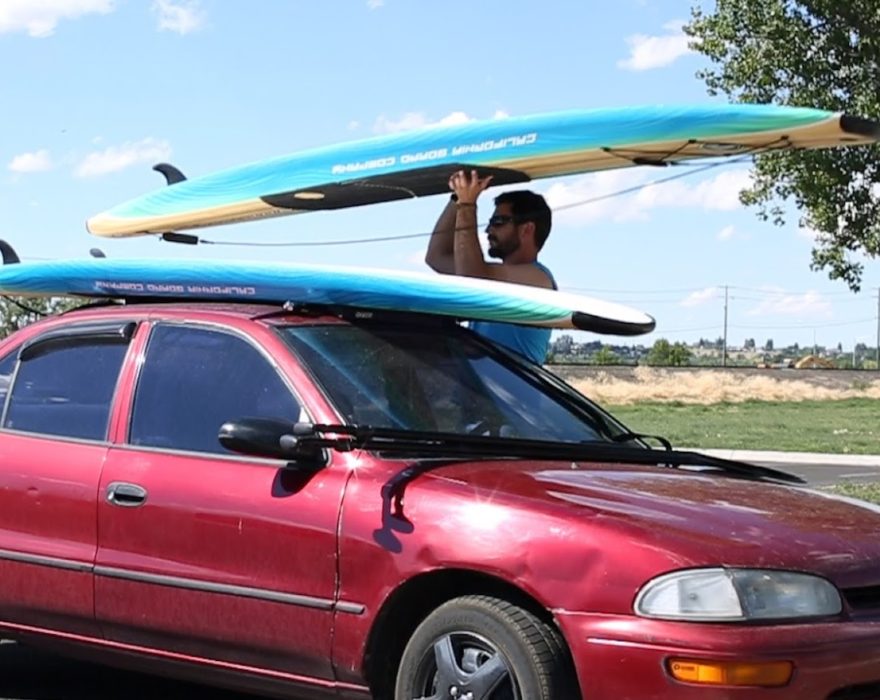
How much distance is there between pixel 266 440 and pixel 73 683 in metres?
2.19

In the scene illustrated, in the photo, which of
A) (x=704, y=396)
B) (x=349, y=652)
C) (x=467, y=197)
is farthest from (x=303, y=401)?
(x=704, y=396)

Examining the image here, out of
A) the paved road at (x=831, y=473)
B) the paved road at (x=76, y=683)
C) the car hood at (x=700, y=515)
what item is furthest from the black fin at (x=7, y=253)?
the paved road at (x=831, y=473)

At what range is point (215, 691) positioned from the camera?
6.03 metres

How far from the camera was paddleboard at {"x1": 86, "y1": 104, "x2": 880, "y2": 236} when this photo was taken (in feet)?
23.9

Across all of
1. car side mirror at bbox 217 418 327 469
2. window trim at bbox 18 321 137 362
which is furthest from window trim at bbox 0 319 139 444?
car side mirror at bbox 217 418 327 469

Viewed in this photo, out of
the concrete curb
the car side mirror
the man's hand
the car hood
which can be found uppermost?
the man's hand

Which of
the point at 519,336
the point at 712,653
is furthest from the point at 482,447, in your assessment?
the point at 519,336

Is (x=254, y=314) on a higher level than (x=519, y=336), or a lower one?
higher

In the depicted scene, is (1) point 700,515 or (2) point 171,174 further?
(2) point 171,174

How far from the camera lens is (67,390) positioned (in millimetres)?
5703

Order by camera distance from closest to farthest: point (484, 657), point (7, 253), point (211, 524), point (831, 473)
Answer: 1. point (484, 657)
2. point (211, 524)
3. point (7, 253)
4. point (831, 473)

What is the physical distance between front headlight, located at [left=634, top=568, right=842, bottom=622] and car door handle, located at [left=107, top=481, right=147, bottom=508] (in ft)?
6.53

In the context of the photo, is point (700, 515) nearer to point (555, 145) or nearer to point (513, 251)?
point (513, 251)

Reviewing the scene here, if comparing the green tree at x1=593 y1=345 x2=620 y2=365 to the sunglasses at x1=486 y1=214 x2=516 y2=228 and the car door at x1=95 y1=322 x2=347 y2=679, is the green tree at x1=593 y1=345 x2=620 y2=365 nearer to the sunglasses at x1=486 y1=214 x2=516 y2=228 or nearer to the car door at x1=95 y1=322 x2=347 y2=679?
the sunglasses at x1=486 y1=214 x2=516 y2=228
